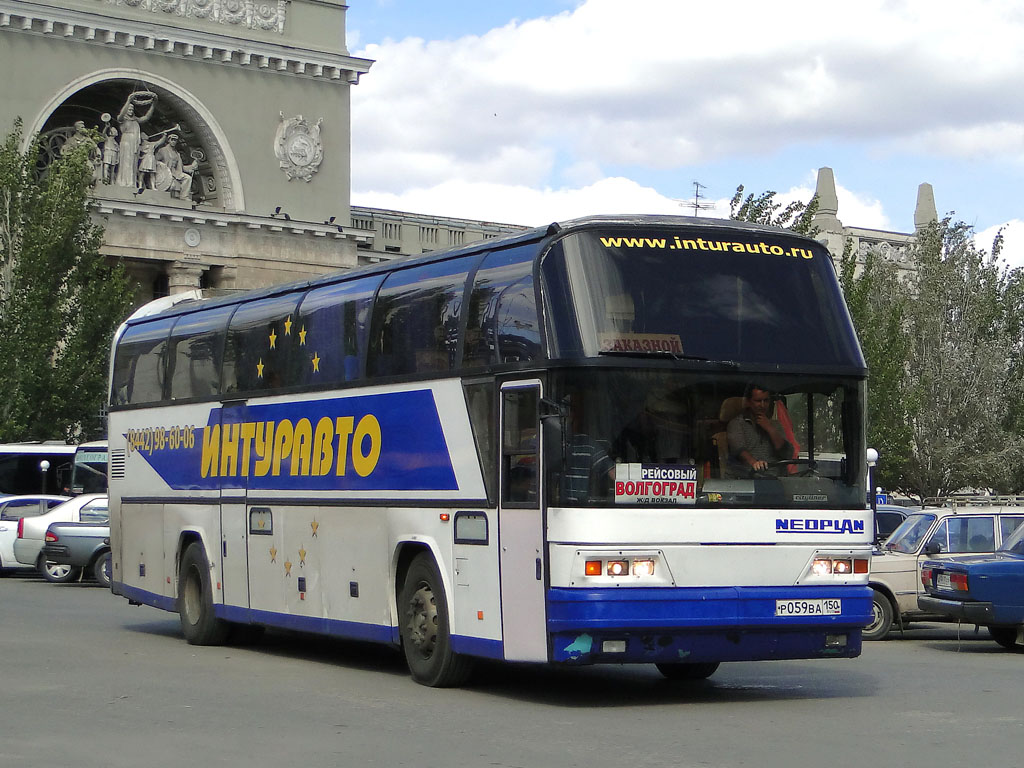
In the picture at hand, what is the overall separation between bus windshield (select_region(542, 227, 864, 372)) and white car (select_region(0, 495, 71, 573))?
70.5ft

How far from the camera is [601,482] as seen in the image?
1191 cm

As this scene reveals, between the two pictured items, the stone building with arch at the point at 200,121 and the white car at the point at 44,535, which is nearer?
the white car at the point at 44,535

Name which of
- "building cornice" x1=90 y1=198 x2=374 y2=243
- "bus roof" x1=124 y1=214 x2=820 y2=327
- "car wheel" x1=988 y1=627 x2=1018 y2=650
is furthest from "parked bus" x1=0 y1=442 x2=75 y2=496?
"car wheel" x1=988 y1=627 x2=1018 y2=650

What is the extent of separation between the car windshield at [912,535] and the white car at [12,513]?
665 inches

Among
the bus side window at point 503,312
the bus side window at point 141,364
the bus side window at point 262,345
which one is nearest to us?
the bus side window at point 503,312

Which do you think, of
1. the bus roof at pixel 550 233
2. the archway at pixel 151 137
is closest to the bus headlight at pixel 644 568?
the bus roof at pixel 550 233

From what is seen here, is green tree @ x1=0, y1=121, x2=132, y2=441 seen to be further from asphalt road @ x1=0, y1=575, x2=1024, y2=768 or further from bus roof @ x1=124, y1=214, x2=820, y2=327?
bus roof @ x1=124, y1=214, x2=820, y2=327

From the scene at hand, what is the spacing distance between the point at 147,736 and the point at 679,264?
16.0 feet

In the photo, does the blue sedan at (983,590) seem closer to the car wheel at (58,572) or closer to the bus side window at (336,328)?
the bus side window at (336,328)

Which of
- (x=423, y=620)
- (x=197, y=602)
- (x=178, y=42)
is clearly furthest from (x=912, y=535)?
(x=178, y=42)

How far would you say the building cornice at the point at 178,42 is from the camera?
46.3 meters

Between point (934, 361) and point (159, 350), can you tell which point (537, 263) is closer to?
point (159, 350)

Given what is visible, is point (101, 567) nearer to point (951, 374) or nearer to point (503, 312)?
point (503, 312)

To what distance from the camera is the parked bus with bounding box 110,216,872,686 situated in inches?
470
